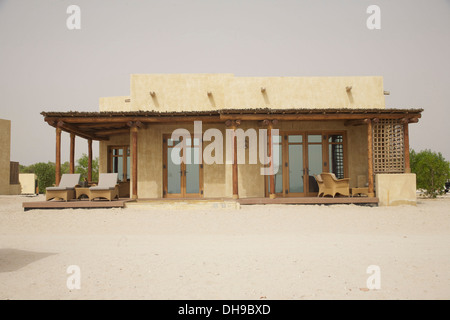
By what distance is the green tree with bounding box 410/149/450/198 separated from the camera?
1504 centimetres

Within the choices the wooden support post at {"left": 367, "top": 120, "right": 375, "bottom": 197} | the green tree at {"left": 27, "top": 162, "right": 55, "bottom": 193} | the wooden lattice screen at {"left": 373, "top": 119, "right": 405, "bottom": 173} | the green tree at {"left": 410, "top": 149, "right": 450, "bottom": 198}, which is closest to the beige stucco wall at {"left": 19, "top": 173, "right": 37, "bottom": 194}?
the green tree at {"left": 27, "top": 162, "right": 55, "bottom": 193}

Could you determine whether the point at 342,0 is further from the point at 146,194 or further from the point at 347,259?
the point at 146,194

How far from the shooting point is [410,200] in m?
9.87

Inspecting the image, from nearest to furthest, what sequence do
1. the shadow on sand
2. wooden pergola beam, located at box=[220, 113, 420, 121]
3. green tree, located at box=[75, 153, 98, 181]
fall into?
1. the shadow on sand
2. wooden pergola beam, located at box=[220, 113, 420, 121]
3. green tree, located at box=[75, 153, 98, 181]

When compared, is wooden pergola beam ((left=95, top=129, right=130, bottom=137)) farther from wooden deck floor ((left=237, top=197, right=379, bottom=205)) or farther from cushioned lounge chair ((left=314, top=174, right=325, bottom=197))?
cushioned lounge chair ((left=314, top=174, right=325, bottom=197))

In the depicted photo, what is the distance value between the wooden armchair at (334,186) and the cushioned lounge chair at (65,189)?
8240 mm

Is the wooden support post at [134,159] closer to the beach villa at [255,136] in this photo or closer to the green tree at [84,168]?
the beach villa at [255,136]

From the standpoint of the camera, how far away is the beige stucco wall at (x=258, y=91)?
39.7ft

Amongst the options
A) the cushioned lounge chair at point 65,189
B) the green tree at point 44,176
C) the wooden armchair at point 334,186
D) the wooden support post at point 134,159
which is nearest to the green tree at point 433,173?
the wooden armchair at point 334,186

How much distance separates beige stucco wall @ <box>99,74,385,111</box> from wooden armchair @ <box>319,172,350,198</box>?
3331 mm

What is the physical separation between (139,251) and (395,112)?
363 inches

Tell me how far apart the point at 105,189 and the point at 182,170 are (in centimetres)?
289

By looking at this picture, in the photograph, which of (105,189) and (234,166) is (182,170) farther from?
(105,189)
